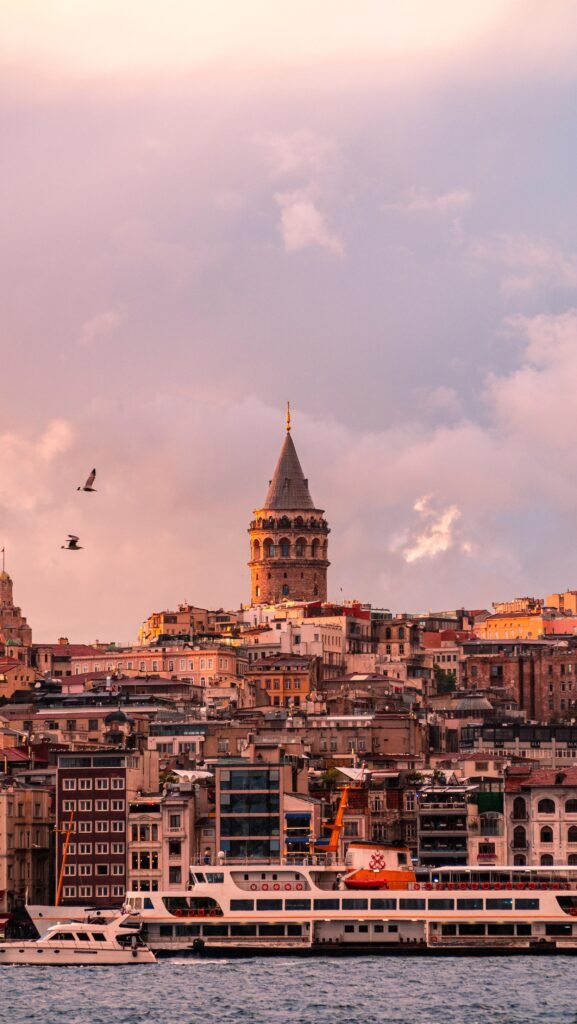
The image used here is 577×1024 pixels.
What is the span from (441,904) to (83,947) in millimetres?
16370

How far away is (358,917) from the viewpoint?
13212 cm

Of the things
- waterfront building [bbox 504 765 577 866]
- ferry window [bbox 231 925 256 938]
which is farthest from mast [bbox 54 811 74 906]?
waterfront building [bbox 504 765 577 866]

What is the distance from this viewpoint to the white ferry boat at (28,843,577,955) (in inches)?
5192

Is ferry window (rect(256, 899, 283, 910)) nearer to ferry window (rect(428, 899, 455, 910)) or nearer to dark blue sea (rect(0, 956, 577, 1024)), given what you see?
dark blue sea (rect(0, 956, 577, 1024))

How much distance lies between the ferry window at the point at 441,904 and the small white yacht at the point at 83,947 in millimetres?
12853

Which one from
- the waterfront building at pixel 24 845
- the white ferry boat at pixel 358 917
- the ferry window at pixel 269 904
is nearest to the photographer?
the white ferry boat at pixel 358 917

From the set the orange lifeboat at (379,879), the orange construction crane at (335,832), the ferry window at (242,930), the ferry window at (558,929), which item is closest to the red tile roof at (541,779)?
the orange construction crane at (335,832)

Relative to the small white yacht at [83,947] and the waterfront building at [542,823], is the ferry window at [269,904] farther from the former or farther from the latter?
the waterfront building at [542,823]

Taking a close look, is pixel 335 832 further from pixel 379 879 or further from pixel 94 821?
pixel 379 879

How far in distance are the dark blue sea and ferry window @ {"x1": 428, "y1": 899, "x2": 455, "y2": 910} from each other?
2636 millimetres

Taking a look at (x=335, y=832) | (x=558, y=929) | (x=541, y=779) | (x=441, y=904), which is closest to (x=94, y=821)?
(x=335, y=832)

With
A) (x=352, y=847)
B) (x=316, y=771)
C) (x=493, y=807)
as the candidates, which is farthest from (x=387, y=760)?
(x=352, y=847)

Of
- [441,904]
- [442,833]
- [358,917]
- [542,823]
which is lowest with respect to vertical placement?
[358,917]

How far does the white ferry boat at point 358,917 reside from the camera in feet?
433
